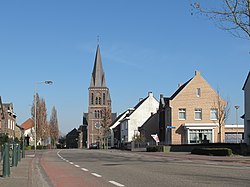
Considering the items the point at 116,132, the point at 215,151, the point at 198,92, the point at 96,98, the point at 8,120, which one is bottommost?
the point at 215,151

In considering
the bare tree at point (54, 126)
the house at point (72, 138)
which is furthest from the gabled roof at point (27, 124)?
the bare tree at point (54, 126)

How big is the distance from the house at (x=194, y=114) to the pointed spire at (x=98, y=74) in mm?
60639

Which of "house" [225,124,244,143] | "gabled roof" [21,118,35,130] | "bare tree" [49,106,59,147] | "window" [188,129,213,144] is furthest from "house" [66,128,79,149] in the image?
"window" [188,129,213,144]

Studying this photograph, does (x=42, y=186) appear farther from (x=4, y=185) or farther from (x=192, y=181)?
(x=192, y=181)

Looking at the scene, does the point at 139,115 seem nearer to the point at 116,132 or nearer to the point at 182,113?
the point at 116,132

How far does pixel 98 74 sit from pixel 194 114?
217ft

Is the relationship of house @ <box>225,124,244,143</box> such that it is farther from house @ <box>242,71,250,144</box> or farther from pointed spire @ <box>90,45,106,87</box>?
pointed spire @ <box>90,45,106,87</box>

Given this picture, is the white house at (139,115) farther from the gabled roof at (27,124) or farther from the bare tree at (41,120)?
the gabled roof at (27,124)

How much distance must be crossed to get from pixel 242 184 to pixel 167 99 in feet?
193

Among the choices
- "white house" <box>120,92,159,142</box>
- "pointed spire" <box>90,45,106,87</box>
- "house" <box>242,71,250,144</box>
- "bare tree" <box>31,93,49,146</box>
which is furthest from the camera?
"pointed spire" <box>90,45,106,87</box>

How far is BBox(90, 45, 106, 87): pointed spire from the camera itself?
127 metres

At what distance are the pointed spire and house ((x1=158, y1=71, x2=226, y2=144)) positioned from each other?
60.6 metres

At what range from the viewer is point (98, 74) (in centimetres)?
12950

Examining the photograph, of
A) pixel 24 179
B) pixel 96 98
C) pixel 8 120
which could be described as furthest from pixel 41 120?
pixel 24 179
